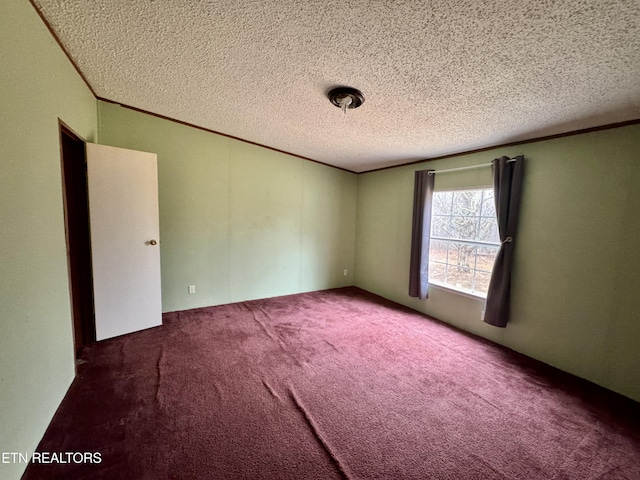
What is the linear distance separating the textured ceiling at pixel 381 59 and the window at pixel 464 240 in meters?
0.78

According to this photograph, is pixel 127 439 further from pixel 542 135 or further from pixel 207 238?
pixel 542 135

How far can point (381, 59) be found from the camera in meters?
1.60

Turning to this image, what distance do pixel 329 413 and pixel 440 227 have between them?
2705mm

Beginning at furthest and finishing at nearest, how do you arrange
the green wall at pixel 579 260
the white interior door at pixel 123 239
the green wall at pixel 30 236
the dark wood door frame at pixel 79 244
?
the white interior door at pixel 123 239
the dark wood door frame at pixel 79 244
the green wall at pixel 579 260
the green wall at pixel 30 236

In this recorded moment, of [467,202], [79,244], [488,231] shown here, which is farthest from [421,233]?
[79,244]

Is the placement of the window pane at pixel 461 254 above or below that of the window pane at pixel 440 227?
below

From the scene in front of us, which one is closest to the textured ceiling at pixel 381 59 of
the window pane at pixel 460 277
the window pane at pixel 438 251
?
the window pane at pixel 438 251

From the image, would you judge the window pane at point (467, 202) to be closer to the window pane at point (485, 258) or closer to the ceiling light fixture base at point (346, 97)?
the window pane at point (485, 258)

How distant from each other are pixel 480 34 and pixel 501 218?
186 centimetres

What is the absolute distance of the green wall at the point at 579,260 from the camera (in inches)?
77.6

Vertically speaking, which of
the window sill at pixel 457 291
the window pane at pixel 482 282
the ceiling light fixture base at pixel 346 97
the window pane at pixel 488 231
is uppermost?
the ceiling light fixture base at pixel 346 97

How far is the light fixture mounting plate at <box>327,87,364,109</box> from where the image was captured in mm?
1975

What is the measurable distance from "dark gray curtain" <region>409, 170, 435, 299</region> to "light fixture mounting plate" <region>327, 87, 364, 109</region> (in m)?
1.77

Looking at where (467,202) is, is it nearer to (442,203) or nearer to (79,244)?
(442,203)
